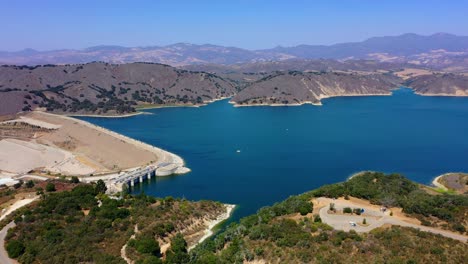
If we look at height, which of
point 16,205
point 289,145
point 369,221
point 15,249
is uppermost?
point 369,221

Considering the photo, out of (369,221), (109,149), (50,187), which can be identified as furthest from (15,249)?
(109,149)

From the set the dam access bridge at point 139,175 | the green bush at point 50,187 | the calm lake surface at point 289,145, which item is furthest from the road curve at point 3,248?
the calm lake surface at point 289,145

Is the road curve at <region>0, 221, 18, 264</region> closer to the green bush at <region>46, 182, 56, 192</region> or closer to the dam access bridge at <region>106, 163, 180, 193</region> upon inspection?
the green bush at <region>46, 182, 56, 192</region>

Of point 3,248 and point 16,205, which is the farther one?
point 16,205

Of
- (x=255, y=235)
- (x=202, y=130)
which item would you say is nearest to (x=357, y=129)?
(x=202, y=130)

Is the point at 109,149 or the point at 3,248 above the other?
the point at 3,248

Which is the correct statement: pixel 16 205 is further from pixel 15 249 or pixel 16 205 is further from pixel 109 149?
pixel 109 149

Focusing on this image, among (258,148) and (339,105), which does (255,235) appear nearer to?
(258,148)

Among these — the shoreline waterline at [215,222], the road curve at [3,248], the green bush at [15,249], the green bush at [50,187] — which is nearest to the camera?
the road curve at [3,248]

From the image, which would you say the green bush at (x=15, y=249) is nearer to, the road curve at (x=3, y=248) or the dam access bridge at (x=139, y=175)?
the road curve at (x=3, y=248)
